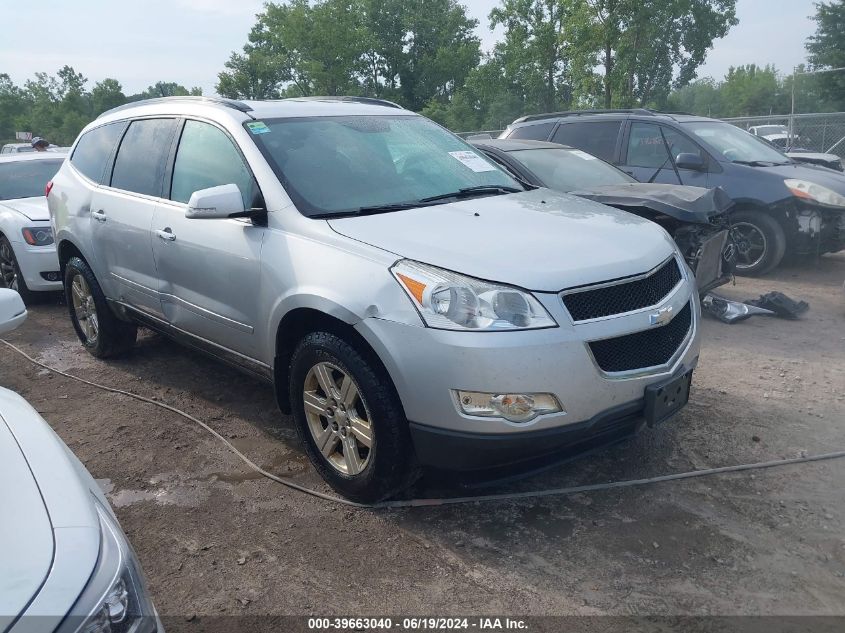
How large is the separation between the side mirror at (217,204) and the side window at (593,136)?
586 centimetres

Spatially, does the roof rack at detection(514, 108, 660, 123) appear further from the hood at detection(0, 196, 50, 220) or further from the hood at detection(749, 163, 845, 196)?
the hood at detection(0, 196, 50, 220)

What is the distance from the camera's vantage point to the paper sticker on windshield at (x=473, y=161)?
4.36 meters

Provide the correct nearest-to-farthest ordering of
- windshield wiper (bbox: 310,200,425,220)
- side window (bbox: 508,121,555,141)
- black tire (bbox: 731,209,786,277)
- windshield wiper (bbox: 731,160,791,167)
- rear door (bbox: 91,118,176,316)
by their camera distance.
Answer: windshield wiper (bbox: 310,200,425,220) < rear door (bbox: 91,118,176,316) < black tire (bbox: 731,209,786,277) < windshield wiper (bbox: 731,160,791,167) < side window (bbox: 508,121,555,141)

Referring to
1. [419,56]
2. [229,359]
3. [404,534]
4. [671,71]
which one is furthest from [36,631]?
[419,56]

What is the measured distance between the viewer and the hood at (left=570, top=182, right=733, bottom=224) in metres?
5.55

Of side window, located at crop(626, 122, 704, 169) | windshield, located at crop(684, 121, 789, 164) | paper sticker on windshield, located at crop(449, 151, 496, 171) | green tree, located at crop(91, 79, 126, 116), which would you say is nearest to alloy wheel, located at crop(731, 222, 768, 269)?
windshield, located at crop(684, 121, 789, 164)

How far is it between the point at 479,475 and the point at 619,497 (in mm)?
746

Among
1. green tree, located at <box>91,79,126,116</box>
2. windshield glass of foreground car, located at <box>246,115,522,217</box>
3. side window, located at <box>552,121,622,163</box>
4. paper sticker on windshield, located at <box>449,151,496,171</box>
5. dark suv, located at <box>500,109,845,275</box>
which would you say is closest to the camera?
windshield glass of foreground car, located at <box>246,115,522,217</box>

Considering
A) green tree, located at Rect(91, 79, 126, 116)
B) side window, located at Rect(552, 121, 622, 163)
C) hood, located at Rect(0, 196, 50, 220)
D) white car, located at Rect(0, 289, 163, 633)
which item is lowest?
white car, located at Rect(0, 289, 163, 633)

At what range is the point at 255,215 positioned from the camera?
360 cm

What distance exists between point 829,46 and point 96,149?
5529cm

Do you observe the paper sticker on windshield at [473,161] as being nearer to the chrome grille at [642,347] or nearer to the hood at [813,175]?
the chrome grille at [642,347]

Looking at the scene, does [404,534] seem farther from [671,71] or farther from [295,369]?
[671,71]

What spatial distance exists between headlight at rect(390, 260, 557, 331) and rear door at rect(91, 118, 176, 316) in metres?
2.32
